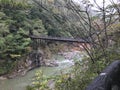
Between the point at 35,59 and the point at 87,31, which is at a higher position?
the point at 87,31

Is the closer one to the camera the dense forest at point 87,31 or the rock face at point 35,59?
the dense forest at point 87,31

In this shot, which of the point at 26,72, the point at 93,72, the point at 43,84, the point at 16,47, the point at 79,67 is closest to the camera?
the point at 43,84

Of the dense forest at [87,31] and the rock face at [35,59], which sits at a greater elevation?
the dense forest at [87,31]

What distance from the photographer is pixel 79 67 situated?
3115 mm

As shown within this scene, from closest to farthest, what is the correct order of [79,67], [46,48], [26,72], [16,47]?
[79,67] < [26,72] < [16,47] < [46,48]

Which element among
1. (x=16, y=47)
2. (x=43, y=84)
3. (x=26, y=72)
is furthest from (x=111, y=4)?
(x=16, y=47)

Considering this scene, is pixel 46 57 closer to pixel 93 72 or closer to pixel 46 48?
pixel 46 48

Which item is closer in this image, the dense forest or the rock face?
the dense forest

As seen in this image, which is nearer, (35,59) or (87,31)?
(87,31)

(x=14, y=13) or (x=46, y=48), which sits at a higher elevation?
(x=14, y=13)

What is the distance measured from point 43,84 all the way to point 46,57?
14.7 m

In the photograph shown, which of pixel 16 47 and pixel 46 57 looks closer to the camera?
pixel 16 47

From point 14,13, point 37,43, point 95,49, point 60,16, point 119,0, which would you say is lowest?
point 37,43

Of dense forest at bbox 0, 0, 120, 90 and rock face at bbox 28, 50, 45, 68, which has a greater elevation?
dense forest at bbox 0, 0, 120, 90
